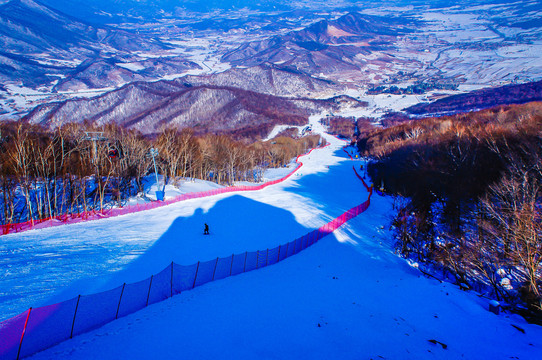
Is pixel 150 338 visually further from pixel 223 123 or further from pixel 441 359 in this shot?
pixel 223 123

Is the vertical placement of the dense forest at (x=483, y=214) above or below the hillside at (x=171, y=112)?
below

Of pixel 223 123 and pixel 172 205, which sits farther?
pixel 223 123

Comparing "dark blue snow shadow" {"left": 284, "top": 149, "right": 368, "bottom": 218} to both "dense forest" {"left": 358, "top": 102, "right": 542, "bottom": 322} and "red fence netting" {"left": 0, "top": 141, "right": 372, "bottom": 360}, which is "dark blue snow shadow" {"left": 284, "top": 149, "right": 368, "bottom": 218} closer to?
"dense forest" {"left": 358, "top": 102, "right": 542, "bottom": 322}

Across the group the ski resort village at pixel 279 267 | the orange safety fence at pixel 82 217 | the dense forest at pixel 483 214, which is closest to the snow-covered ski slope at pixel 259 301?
the ski resort village at pixel 279 267

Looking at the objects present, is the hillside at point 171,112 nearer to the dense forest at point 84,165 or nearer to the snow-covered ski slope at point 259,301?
the dense forest at point 84,165

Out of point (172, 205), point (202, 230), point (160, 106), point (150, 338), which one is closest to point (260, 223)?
point (202, 230)

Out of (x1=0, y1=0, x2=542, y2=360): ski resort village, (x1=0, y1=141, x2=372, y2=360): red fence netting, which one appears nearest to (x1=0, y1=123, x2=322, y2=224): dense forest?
(x1=0, y1=0, x2=542, y2=360): ski resort village

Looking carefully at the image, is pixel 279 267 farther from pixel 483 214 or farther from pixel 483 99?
pixel 483 99
